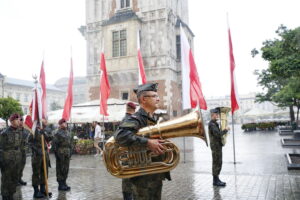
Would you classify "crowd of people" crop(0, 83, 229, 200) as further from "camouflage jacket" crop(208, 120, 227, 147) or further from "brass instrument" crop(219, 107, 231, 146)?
"brass instrument" crop(219, 107, 231, 146)

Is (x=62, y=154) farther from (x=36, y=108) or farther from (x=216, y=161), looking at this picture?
(x=216, y=161)

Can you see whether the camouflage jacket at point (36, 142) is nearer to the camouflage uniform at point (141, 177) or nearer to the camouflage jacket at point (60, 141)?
the camouflage jacket at point (60, 141)

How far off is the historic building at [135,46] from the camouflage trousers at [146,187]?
2667 cm

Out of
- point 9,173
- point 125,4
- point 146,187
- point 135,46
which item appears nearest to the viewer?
point 146,187

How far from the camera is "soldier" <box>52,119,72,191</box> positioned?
7.70 m

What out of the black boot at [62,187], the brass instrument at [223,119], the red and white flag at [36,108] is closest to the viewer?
the red and white flag at [36,108]

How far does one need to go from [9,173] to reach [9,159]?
12.7 inches

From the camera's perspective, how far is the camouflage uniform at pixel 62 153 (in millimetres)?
7707

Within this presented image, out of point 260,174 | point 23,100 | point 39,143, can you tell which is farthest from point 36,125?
point 23,100

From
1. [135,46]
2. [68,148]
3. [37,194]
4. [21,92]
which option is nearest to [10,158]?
[37,194]

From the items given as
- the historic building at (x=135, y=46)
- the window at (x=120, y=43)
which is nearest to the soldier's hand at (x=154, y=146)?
the historic building at (x=135, y=46)

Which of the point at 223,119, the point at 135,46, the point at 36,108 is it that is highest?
the point at 135,46

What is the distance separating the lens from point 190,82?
11000 millimetres

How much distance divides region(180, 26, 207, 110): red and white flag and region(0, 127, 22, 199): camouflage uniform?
255 inches
